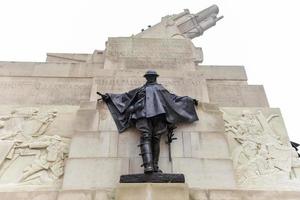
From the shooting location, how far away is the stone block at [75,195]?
275 inches

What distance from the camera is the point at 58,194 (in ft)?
23.6

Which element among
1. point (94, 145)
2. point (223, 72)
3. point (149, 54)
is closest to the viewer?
point (94, 145)

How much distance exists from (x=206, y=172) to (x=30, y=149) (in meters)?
5.25

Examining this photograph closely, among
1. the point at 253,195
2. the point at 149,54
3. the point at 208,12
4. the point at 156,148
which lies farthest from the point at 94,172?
the point at 208,12

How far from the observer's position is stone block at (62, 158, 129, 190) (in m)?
7.43

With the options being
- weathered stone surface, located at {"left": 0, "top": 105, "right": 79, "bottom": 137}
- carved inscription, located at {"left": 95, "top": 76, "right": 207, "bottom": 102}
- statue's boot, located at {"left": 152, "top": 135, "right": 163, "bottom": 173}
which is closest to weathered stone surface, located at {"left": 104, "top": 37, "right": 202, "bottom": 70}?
carved inscription, located at {"left": 95, "top": 76, "right": 207, "bottom": 102}

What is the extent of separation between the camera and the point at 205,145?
823 centimetres

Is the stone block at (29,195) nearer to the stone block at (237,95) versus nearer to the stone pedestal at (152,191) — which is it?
the stone pedestal at (152,191)

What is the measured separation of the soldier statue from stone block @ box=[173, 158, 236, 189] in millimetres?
785

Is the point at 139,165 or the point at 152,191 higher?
the point at 139,165

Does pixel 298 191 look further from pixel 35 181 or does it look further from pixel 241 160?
pixel 35 181

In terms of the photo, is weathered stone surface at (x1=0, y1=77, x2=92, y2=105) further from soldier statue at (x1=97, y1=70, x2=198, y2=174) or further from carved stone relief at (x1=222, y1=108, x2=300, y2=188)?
carved stone relief at (x1=222, y1=108, x2=300, y2=188)

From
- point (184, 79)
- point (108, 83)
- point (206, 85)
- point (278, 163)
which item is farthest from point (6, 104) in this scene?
point (278, 163)

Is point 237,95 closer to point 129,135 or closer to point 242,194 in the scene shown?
point 242,194
